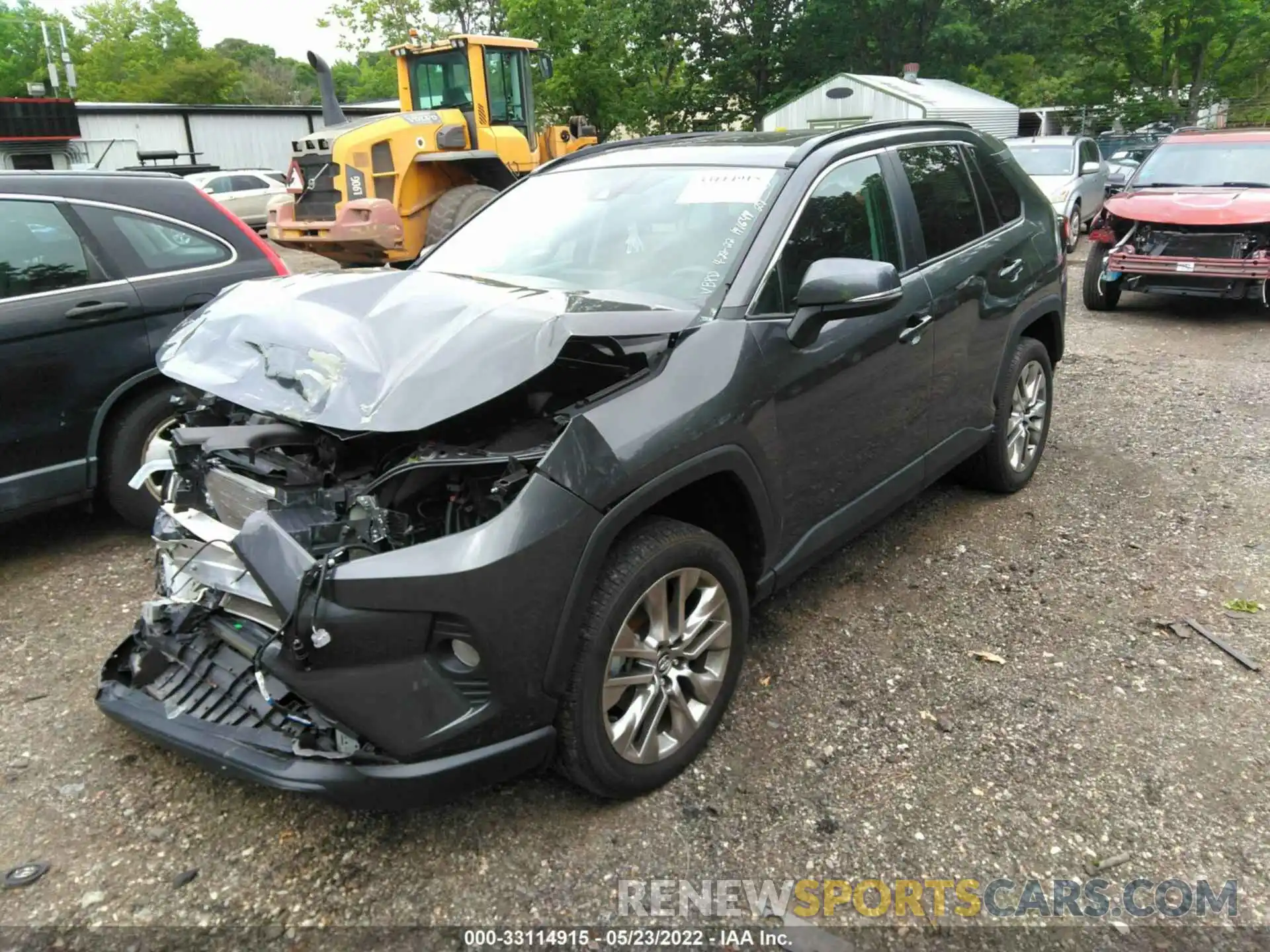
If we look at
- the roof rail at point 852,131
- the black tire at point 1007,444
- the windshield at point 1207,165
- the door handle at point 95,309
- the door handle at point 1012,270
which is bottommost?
the black tire at point 1007,444

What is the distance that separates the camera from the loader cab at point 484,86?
11883mm

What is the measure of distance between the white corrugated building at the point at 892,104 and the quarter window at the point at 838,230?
16.8 metres

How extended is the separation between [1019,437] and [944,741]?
2357 mm

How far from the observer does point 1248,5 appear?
28.0 metres

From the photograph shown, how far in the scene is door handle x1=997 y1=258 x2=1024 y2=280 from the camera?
4.28m

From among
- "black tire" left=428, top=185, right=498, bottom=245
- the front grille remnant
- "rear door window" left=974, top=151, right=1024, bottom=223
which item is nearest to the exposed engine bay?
the front grille remnant

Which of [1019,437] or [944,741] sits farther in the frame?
[1019,437]

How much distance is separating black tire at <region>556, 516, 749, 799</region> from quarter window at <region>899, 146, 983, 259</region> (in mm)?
1901

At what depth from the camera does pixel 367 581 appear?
6.93ft

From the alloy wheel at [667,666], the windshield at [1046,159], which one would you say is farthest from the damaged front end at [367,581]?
the windshield at [1046,159]

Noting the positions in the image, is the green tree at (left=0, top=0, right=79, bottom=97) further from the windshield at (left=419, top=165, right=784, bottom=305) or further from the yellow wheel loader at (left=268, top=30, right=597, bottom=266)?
the windshield at (left=419, top=165, right=784, bottom=305)

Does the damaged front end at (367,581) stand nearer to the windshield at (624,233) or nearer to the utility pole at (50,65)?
the windshield at (624,233)

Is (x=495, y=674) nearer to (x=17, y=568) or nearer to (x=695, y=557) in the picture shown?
(x=695, y=557)

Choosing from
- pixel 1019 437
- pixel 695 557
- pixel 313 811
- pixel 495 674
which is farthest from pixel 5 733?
pixel 1019 437
